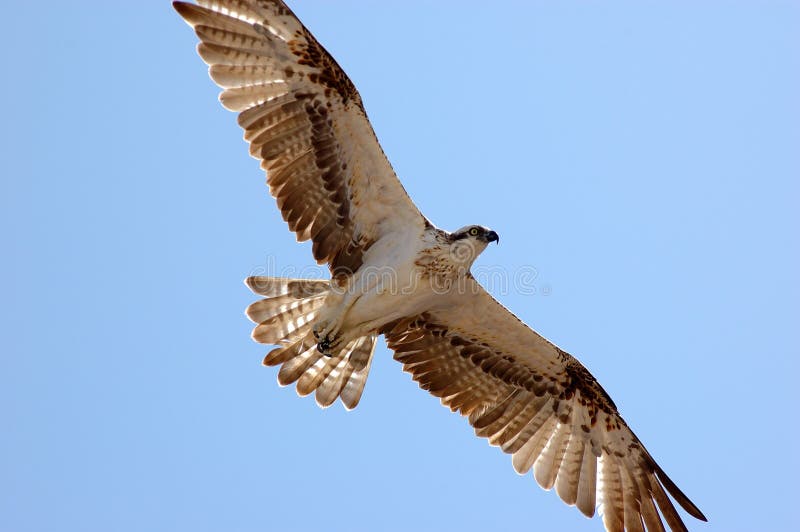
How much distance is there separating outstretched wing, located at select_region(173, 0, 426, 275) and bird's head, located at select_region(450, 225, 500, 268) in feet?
1.36

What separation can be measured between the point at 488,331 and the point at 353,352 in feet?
4.71

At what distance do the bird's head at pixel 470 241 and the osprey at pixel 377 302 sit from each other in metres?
0.01

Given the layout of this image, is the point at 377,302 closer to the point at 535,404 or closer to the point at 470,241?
the point at 470,241

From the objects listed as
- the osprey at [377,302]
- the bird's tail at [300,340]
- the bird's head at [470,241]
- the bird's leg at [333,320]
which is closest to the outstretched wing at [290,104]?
the osprey at [377,302]

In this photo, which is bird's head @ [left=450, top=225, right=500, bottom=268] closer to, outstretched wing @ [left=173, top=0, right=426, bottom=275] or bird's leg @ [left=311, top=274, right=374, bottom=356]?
outstretched wing @ [left=173, top=0, right=426, bottom=275]

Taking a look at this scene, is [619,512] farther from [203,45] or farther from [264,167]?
[203,45]

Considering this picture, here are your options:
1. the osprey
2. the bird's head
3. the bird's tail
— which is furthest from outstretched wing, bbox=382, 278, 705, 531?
the bird's head

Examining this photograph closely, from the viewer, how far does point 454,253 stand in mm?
9891

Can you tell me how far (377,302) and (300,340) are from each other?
94cm

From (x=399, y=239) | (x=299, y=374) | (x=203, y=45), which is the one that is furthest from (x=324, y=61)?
(x=299, y=374)

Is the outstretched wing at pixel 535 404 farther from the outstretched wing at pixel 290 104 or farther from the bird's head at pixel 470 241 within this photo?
the outstretched wing at pixel 290 104

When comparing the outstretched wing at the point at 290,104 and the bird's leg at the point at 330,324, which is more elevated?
the outstretched wing at the point at 290,104

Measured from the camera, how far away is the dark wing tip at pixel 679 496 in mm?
10234

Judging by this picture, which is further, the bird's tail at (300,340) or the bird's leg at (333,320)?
the bird's tail at (300,340)
